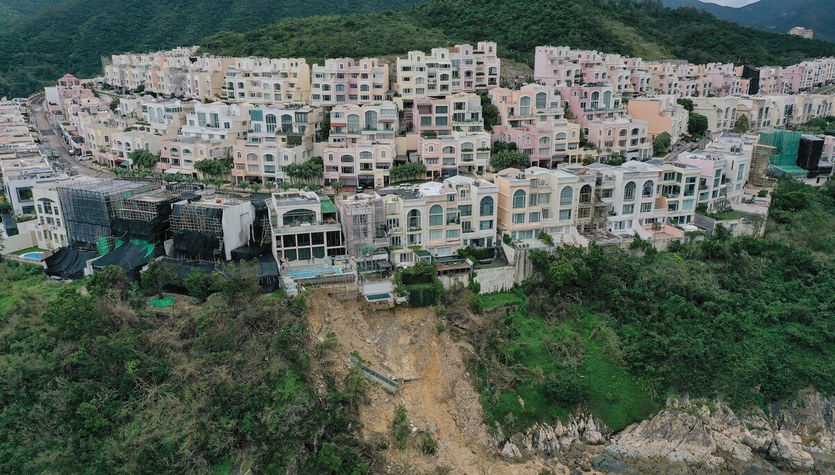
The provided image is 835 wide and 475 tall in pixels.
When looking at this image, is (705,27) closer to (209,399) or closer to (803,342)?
(803,342)

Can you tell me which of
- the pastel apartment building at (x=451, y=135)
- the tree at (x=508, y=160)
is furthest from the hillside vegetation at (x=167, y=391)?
the tree at (x=508, y=160)

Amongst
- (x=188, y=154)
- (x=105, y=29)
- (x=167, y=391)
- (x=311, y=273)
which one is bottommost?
(x=167, y=391)

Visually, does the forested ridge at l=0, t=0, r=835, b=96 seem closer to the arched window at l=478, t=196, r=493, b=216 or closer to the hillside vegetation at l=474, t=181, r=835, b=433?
the arched window at l=478, t=196, r=493, b=216

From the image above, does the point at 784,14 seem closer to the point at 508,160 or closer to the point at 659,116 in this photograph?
the point at 659,116

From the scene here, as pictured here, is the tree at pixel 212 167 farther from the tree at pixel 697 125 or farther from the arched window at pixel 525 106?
the tree at pixel 697 125

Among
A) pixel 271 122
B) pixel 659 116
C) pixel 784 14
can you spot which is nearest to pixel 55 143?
pixel 271 122
